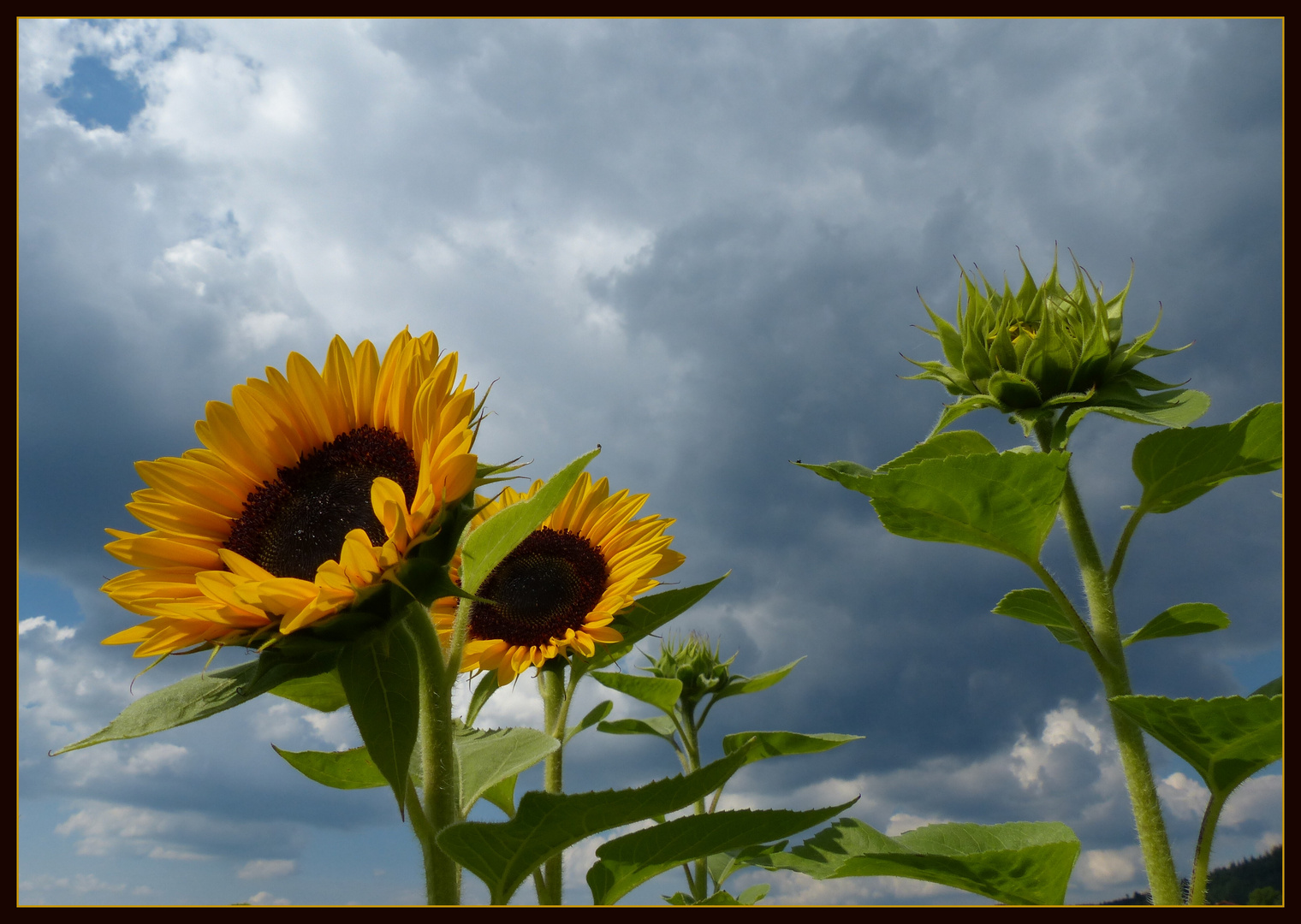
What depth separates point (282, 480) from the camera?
2207 mm

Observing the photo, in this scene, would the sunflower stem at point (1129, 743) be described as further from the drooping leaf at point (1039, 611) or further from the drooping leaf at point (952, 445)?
the drooping leaf at point (952, 445)

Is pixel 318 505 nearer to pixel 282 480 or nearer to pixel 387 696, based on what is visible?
pixel 282 480

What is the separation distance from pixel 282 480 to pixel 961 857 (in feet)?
6.20

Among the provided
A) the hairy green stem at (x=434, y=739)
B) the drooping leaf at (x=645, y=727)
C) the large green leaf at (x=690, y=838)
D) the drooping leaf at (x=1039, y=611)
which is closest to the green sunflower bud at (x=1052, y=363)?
the drooping leaf at (x=1039, y=611)

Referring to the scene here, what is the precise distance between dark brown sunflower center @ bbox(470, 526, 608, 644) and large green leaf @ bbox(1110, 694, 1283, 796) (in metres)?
1.72

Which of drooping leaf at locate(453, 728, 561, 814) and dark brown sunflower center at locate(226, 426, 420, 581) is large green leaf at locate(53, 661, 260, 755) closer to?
dark brown sunflower center at locate(226, 426, 420, 581)

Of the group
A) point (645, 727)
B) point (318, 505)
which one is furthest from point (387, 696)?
point (645, 727)

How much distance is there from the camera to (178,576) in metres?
1.96

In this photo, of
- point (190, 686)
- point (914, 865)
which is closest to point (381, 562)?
point (190, 686)

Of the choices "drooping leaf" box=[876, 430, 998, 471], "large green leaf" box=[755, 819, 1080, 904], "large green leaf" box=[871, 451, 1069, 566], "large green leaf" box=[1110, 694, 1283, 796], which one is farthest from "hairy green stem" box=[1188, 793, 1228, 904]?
"drooping leaf" box=[876, 430, 998, 471]

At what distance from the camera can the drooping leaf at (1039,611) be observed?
262 centimetres

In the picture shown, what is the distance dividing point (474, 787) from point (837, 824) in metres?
1.21

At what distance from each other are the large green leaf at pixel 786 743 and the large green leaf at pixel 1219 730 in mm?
1400

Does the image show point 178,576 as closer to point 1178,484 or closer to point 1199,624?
point 1178,484
